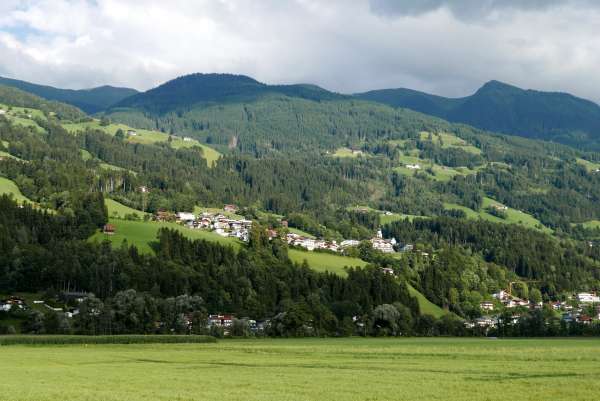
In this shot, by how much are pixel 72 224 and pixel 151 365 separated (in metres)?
142

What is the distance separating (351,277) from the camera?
181 meters

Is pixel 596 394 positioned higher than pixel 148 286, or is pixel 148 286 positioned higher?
pixel 596 394

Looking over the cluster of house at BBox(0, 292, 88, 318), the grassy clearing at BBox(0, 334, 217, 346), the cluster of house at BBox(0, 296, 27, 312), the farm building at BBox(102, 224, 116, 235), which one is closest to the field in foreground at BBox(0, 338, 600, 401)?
the grassy clearing at BBox(0, 334, 217, 346)

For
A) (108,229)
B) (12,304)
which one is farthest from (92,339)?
(108,229)

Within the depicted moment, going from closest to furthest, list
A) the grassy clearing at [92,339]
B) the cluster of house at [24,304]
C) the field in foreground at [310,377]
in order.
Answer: the field in foreground at [310,377] < the grassy clearing at [92,339] < the cluster of house at [24,304]

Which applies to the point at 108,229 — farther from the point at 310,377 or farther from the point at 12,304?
the point at 310,377

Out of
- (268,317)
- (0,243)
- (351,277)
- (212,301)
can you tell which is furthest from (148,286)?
(351,277)

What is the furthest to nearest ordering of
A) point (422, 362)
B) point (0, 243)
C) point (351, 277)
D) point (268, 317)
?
point (351, 277) < point (0, 243) < point (268, 317) < point (422, 362)

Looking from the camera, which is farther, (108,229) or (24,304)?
(108,229)

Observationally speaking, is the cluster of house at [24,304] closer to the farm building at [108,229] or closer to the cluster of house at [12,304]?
the cluster of house at [12,304]

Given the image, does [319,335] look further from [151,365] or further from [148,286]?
[151,365]

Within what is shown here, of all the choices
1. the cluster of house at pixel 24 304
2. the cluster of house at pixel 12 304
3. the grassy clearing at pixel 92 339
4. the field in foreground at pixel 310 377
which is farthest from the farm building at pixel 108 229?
the field in foreground at pixel 310 377

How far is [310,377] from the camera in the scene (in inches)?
1783

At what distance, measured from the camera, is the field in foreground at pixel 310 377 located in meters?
36.4
